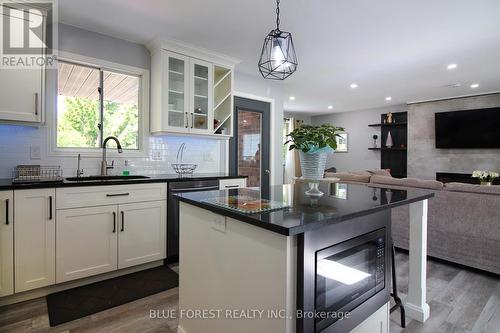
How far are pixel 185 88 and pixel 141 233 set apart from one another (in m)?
1.75

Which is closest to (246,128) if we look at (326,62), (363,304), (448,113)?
(326,62)

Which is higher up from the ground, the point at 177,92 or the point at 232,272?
the point at 177,92

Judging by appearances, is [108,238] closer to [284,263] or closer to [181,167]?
[181,167]

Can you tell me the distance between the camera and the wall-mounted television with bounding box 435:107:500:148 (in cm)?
563

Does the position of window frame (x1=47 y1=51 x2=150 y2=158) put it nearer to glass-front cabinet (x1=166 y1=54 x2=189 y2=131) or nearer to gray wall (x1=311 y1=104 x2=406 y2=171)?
glass-front cabinet (x1=166 y1=54 x2=189 y2=131)

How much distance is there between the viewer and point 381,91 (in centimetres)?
568

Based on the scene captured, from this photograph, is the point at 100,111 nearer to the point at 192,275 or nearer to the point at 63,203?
the point at 63,203

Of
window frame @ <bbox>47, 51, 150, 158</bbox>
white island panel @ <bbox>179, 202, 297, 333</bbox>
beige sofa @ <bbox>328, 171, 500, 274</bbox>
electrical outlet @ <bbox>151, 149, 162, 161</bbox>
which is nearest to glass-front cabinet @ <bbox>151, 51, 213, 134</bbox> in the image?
window frame @ <bbox>47, 51, 150, 158</bbox>

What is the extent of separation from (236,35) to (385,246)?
257 centimetres

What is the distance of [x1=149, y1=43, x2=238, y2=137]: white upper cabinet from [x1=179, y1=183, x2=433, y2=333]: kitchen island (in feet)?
6.15

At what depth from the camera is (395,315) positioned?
83.2 inches

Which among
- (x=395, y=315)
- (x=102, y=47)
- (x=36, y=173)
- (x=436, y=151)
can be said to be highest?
(x=102, y=47)

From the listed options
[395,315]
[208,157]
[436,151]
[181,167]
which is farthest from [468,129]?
[181,167]

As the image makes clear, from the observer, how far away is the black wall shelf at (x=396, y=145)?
7.09 meters
